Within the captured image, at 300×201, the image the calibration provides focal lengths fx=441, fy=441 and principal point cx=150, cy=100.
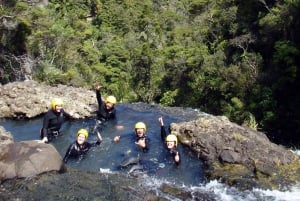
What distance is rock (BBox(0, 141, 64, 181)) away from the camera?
9438 millimetres

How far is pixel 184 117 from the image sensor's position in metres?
16.3

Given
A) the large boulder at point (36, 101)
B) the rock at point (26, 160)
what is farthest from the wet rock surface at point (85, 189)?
the large boulder at point (36, 101)

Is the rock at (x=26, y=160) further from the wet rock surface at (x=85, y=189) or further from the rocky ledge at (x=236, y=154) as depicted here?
the wet rock surface at (x=85, y=189)

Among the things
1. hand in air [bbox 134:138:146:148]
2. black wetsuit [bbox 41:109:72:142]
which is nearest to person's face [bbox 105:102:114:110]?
black wetsuit [bbox 41:109:72:142]

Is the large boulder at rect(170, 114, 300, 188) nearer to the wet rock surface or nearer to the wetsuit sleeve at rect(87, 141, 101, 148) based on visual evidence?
the wet rock surface

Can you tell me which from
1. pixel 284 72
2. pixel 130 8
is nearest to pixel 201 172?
pixel 284 72

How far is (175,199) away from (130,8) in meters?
55.5

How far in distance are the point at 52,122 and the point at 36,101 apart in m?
3.49

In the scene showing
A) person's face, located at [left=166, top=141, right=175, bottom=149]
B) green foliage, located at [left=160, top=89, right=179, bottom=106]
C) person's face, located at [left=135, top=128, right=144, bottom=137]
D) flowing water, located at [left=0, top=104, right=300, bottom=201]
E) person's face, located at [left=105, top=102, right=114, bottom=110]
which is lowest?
green foliage, located at [left=160, top=89, right=179, bottom=106]

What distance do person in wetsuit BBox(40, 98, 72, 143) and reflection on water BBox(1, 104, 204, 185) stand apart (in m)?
0.28

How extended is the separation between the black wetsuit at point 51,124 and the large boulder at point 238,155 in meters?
3.64

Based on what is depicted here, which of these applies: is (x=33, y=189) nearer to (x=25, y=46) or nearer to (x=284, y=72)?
(x=284, y=72)

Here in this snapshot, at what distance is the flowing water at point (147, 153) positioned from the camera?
32.1ft

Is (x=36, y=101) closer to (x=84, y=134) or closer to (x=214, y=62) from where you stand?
(x=84, y=134)
